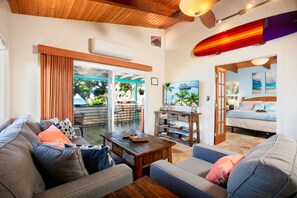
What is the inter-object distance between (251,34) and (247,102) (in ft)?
13.8

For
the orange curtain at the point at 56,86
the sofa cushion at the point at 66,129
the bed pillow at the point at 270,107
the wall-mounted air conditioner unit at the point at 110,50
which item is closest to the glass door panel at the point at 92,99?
the wall-mounted air conditioner unit at the point at 110,50

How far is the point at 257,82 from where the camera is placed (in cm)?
629

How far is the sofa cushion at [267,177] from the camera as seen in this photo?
26.2 inches

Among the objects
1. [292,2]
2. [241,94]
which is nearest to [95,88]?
[292,2]

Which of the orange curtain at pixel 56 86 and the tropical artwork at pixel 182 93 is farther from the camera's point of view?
the tropical artwork at pixel 182 93

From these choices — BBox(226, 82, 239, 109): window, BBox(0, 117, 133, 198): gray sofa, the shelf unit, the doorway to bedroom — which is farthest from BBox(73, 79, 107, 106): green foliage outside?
BBox(226, 82, 239, 109): window

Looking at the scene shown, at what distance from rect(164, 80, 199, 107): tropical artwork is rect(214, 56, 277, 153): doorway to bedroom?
52 centimetres

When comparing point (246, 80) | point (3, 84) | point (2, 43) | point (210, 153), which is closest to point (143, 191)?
point (210, 153)

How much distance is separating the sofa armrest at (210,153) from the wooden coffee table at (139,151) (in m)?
0.43

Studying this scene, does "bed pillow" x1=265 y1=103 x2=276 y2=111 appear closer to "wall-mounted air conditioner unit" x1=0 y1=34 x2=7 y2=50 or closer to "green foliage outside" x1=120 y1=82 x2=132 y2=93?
"green foliage outside" x1=120 y1=82 x2=132 y2=93

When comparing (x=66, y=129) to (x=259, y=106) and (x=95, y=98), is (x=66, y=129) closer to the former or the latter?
(x=95, y=98)

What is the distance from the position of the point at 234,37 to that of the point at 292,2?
2.98ft

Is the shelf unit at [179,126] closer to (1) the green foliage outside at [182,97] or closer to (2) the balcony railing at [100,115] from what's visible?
(1) the green foliage outside at [182,97]

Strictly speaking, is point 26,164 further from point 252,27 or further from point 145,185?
point 252,27
